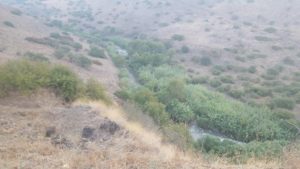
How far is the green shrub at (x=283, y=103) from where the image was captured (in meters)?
46.5

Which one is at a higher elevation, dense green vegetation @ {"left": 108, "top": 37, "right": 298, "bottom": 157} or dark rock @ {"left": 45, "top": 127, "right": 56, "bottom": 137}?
dark rock @ {"left": 45, "top": 127, "right": 56, "bottom": 137}

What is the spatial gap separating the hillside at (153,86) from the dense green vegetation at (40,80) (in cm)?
6

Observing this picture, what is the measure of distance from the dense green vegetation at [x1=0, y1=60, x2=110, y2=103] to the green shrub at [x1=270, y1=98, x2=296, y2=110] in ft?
81.7

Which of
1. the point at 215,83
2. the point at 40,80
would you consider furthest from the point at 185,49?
the point at 40,80

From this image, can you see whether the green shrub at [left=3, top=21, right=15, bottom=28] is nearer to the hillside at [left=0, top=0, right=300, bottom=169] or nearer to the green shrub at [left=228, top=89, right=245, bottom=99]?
the hillside at [left=0, top=0, right=300, bottom=169]

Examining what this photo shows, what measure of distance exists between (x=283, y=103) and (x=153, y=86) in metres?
13.8

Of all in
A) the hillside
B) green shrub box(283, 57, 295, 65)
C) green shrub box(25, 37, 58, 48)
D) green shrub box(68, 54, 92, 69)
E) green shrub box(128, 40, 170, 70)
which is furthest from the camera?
green shrub box(283, 57, 295, 65)

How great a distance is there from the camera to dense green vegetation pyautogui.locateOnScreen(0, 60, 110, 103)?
22500 mm

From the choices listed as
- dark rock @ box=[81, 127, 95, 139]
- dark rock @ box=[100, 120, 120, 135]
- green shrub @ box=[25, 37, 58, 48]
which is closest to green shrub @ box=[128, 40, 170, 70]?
green shrub @ box=[25, 37, 58, 48]

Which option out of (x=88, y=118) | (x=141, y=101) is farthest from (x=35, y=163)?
(x=141, y=101)

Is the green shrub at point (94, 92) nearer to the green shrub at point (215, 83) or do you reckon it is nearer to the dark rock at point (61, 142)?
the dark rock at point (61, 142)

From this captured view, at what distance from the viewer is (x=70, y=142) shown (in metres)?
13.9

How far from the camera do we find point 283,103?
46.9 meters

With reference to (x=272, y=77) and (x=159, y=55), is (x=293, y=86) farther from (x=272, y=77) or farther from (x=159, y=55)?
(x=159, y=55)
